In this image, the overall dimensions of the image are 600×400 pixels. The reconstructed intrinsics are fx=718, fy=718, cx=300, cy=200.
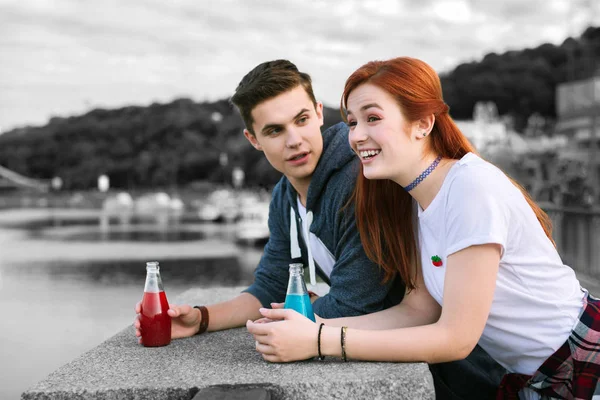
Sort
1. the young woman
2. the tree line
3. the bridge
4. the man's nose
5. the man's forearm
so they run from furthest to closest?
1. the bridge
2. the tree line
3. the man's forearm
4. the man's nose
5. the young woman

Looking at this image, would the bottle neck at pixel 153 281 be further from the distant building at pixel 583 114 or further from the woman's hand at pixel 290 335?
the distant building at pixel 583 114

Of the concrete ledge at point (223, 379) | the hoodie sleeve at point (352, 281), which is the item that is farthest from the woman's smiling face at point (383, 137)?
the concrete ledge at point (223, 379)

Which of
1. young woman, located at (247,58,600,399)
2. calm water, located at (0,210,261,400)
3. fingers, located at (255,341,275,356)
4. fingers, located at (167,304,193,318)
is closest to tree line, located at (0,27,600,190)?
calm water, located at (0,210,261,400)

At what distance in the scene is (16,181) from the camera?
127 m

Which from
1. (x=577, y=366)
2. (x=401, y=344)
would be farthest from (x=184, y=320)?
(x=577, y=366)

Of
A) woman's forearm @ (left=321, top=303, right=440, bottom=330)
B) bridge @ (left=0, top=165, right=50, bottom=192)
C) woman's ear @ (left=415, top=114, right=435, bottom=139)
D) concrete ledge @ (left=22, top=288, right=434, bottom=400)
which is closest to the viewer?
concrete ledge @ (left=22, top=288, right=434, bottom=400)

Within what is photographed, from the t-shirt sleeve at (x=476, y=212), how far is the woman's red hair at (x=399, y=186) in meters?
0.25

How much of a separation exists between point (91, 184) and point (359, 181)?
11603 centimetres

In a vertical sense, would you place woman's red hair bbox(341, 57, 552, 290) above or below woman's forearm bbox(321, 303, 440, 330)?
above

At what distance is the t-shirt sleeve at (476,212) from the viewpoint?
211cm

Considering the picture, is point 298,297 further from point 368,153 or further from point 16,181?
point 16,181

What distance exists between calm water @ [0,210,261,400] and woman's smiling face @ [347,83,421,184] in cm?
123

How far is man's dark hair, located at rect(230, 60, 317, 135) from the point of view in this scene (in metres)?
2.89

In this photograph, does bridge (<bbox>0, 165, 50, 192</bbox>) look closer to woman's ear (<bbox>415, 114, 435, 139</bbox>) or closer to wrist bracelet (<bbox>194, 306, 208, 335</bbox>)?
wrist bracelet (<bbox>194, 306, 208, 335</bbox>)
